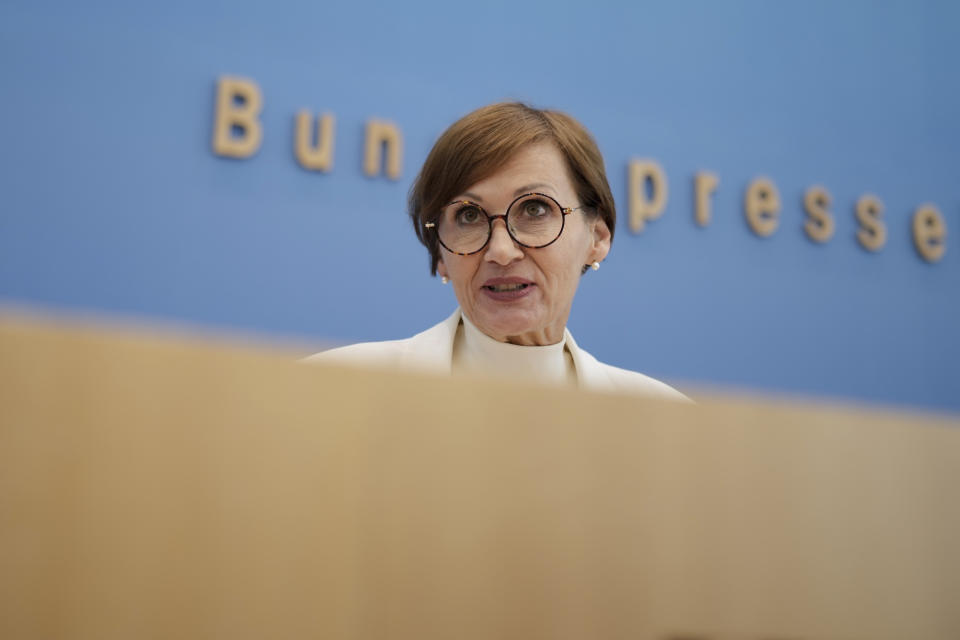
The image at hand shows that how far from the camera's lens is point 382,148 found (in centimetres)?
217

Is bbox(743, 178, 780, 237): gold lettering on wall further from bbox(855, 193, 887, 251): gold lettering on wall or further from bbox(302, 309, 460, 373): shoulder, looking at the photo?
bbox(302, 309, 460, 373): shoulder

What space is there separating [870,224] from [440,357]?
1.77 meters

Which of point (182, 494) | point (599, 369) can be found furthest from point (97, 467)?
point (599, 369)

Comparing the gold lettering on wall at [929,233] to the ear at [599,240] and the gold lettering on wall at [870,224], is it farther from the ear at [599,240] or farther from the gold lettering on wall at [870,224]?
the ear at [599,240]

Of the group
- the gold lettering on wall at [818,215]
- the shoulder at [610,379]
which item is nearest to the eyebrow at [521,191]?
the shoulder at [610,379]

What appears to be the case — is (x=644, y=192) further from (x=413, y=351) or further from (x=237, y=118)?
(x=413, y=351)

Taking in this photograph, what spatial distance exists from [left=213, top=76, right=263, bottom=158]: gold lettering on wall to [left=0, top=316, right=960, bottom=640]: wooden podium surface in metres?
1.58

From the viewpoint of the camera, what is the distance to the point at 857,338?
2.54 m

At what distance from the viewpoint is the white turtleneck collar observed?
139cm

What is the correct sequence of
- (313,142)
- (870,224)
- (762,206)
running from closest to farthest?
(313,142), (762,206), (870,224)

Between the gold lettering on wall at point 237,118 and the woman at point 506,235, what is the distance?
71 centimetres

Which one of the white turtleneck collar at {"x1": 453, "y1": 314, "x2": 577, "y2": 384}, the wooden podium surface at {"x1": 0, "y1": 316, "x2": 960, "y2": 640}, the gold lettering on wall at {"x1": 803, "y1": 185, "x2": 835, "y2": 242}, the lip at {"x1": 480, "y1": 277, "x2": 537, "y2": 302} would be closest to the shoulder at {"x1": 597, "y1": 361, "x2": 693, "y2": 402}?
the white turtleneck collar at {"x1": 453, "y1": 314, "x2": 577, "y2": 384}

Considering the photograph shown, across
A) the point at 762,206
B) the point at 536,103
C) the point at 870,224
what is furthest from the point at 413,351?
the point at 870,224

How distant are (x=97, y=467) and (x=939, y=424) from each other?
565 millimetres
